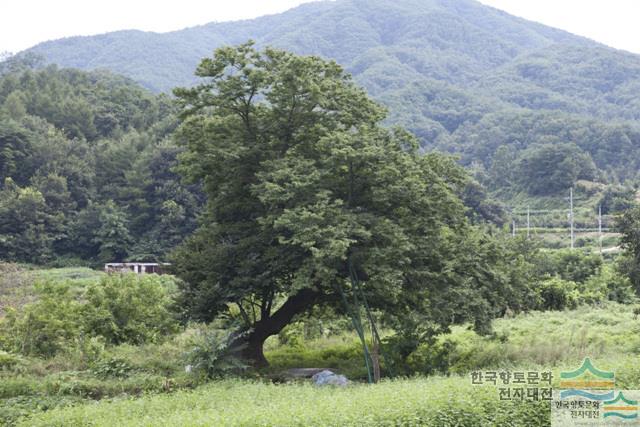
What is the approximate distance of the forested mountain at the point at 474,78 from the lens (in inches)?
3004

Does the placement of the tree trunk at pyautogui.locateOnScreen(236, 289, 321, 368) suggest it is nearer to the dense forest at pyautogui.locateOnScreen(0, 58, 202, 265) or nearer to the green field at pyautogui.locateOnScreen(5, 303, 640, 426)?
the green field at pyautogui.locateOnScreen(5, 303, 640, 426)

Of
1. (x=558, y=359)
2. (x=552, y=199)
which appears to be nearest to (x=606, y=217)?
(x=552, y=199)

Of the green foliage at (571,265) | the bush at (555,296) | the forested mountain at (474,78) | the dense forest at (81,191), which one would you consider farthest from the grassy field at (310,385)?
the forested mountain at (474,78)

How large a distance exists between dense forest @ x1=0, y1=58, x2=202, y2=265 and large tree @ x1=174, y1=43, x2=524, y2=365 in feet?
120

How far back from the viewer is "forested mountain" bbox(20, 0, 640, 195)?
76312 millimetres

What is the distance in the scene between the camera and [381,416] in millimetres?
8055

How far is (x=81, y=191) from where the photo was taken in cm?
5697

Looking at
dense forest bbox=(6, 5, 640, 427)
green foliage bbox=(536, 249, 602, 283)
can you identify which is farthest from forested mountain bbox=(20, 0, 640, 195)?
dense forest bbox=(6, 5, 640, 427)

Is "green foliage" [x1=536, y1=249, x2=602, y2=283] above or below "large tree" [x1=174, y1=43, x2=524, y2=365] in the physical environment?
below

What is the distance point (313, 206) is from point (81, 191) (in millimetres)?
47115

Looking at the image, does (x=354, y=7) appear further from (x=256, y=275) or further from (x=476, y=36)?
(x=256, y=275)

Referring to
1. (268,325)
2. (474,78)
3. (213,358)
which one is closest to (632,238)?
(268,325)

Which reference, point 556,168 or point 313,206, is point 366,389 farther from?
point 556,168

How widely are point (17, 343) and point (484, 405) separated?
13649 millimetres
